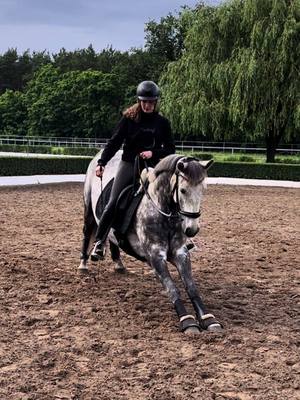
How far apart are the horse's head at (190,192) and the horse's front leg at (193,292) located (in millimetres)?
560

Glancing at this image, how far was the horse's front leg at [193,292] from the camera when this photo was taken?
472cm

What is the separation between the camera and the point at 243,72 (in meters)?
24.3

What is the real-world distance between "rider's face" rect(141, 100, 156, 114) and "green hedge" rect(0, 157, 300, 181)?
1693cm

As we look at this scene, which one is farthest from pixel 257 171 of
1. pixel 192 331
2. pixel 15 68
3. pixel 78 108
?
pixel 15 68

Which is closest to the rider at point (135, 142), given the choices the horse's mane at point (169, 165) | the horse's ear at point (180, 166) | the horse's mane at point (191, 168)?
the horse's mane at point (169, 165)

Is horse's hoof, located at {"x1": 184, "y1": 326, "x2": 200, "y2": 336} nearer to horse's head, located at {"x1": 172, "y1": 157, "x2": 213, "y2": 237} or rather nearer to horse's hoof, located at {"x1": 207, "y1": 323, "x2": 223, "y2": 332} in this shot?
horse's hoof, located at {"x1": 207, "y1": 323, "x2": 223, "y2": 332}

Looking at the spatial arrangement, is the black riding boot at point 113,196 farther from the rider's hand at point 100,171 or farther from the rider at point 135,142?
the rider's hand at point 100,171

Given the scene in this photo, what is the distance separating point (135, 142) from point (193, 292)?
1.69 meters

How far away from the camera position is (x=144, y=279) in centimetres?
657

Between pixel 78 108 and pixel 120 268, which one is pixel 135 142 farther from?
pixel 78 108

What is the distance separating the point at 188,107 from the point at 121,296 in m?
21.2


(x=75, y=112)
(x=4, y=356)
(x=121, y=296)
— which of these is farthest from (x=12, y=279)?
(x=75, y=112)

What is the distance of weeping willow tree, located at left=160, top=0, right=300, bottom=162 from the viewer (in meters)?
24.1

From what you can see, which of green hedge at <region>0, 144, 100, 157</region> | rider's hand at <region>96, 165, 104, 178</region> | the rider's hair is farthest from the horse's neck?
green hedge at <region>0, 144, 100, 157</region>
